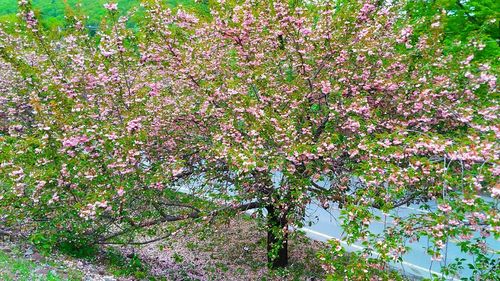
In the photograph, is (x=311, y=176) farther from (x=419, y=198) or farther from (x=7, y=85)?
(x=7, y=85)

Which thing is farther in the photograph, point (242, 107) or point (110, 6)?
point (110, 6)

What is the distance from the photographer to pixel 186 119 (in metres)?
7.60

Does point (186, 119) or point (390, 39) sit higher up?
point (390, 39)

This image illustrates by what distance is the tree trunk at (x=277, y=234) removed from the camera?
22.9 ft

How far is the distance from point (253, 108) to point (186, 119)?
6.00ft

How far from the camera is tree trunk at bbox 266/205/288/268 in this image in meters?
6.98

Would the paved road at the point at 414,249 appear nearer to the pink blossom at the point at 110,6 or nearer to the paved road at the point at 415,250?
the paved road at the point at 415,250

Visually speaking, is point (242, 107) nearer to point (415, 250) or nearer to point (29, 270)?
point (29, 270)

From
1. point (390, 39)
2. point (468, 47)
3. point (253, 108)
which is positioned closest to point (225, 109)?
point (253, 108)

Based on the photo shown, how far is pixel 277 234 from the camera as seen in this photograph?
22.6ft

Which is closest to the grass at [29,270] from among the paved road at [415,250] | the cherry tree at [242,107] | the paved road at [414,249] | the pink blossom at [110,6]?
the cherry tree at [242,107]

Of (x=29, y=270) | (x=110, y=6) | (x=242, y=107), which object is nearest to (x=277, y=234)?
(x=242, y=107)

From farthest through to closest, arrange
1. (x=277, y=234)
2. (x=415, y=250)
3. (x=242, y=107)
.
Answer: (x=415, y=250) < (x=277, y=234) < (x=242, y=107)

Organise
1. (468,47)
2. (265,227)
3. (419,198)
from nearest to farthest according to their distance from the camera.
→ (468,47)
(419,198)
(265,227)
